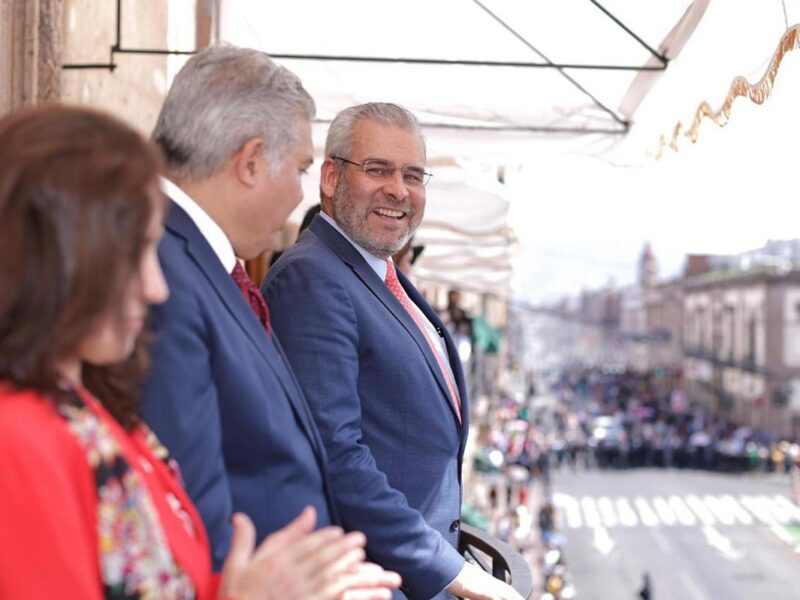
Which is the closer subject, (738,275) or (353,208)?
(353,208)

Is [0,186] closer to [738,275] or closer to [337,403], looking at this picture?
[337,403]

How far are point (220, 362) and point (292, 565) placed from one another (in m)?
0.33

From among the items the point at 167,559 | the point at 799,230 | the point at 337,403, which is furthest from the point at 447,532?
the point at 799,230

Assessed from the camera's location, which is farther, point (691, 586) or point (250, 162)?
point (691, 586)

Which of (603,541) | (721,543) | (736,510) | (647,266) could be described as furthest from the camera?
(647,266)

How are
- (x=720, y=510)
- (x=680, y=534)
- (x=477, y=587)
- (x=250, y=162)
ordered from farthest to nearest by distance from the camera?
1. (x=720, y=510)
2. (x=680, y=534)
3. (x=477, y=587)
4. (x=250, y=162)

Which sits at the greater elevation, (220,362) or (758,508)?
(220,362)

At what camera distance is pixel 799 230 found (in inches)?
126

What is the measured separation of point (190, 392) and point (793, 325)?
65.1 m

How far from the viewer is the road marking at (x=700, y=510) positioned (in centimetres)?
3459

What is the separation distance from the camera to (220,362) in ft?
4.54

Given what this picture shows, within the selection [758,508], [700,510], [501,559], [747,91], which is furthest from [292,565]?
[758,508]

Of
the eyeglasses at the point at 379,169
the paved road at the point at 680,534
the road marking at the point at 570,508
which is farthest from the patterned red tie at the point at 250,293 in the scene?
the road marking at the point at 570,508

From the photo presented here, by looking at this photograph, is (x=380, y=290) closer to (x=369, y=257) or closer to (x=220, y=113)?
(x=369, y=257)
